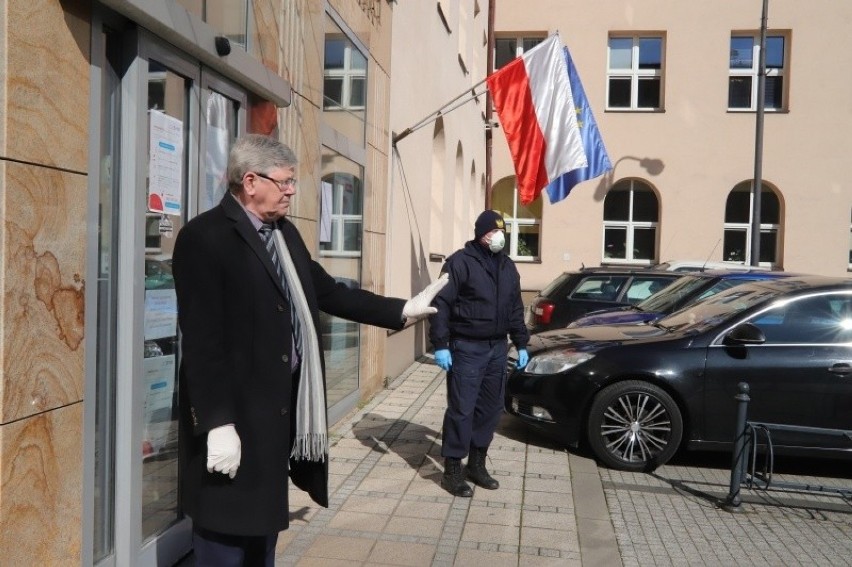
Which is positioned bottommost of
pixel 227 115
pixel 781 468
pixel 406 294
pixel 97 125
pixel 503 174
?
pixel 781 468

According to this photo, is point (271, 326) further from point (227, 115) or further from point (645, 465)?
point (645, 465)

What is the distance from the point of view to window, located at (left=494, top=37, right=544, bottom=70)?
2428cm

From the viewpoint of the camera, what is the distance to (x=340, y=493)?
5508 mm

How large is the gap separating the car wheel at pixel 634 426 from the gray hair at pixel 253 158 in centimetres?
439

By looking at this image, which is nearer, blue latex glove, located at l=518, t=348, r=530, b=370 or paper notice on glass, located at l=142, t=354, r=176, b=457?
paper notice on glass, located at l=142, t=354, r=176, b=457

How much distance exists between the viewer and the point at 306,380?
114 inches

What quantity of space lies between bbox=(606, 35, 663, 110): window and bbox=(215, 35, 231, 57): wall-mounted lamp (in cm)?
2063

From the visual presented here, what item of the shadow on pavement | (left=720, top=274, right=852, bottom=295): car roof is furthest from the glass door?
(left=720, top=274, right=852, bottom=295): car roof

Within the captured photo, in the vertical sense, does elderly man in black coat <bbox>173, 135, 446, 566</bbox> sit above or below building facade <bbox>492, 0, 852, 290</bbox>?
below

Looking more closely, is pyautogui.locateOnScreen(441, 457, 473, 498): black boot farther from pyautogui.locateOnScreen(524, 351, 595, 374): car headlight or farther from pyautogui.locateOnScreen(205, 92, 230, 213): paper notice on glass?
pyautogui.locateOnScreen(205, 92, 230, 213): paper notice on glass

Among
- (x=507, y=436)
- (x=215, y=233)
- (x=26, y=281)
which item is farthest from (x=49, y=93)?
(x=507, y=436)

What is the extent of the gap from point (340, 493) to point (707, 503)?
8.14 feet

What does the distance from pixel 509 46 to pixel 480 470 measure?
2058 centimetres

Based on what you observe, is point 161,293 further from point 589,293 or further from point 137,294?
point 589,293
